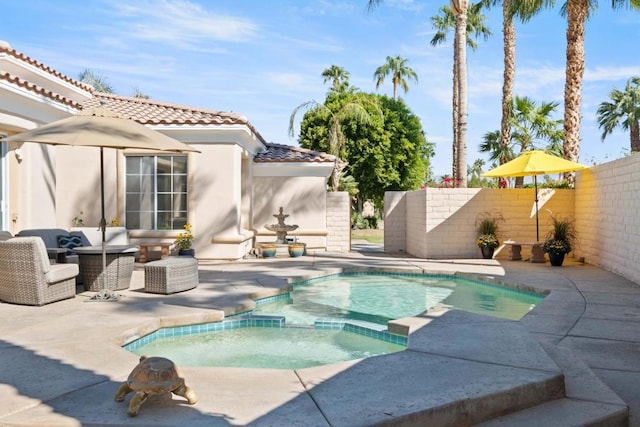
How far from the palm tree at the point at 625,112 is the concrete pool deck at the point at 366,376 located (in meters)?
37.1

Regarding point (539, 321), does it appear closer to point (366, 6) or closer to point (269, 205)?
point (269, 205)

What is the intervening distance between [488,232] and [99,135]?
11.2m

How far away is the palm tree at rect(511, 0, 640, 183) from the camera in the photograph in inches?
576

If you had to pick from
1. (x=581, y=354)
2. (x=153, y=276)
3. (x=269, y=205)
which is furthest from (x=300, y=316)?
(x=269, y=205)

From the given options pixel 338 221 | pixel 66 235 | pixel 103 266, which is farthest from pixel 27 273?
pixel 338 221

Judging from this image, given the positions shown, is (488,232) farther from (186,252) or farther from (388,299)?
(186,252)

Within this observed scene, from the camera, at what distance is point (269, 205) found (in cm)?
1678

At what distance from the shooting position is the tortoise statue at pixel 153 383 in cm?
343

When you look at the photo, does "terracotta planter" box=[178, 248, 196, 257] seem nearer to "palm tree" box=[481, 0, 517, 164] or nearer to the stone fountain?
the stone fountain

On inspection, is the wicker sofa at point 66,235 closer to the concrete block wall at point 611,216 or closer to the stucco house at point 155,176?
the stucco house at point 155,176

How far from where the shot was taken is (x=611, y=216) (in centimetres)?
1170

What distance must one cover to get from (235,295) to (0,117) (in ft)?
18.5

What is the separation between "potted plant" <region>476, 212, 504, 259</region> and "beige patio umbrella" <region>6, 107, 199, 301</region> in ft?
32.2

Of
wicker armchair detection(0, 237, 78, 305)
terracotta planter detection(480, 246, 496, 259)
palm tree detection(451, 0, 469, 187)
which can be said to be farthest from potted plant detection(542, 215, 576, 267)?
wicker armchair detection(0, 237, 78, 305)
